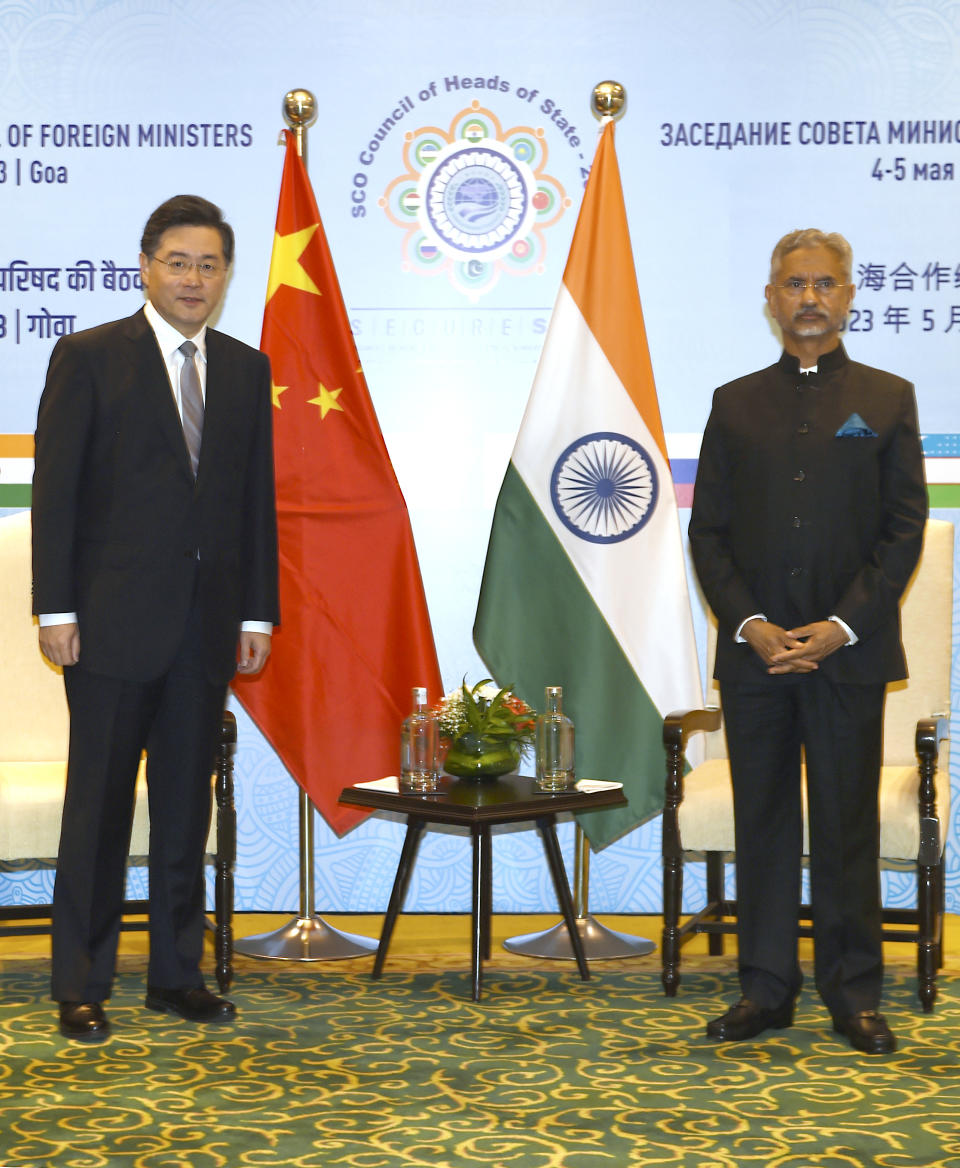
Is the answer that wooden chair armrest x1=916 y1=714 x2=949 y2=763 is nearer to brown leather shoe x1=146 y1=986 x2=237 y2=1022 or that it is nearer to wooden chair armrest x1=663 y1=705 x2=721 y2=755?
wooden chair armrest x1=663 y1=705 x2=721 y2=755

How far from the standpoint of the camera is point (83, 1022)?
11.6 feet

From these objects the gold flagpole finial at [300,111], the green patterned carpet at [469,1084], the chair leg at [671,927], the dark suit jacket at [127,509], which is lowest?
the green patterned carpet at [469,1084]

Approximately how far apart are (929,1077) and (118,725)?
2.07 meters

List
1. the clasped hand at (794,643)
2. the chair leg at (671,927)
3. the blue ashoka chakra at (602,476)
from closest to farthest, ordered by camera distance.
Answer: the clasped hand at (794,643) → the chair leg at (671,927) → the blue ashoka chakra at (602,476)

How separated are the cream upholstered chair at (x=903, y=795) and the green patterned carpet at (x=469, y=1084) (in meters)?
0.19

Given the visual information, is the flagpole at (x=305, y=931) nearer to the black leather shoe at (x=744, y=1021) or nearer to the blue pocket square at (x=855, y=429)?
the black leather shoe at (x=744, y=1021)

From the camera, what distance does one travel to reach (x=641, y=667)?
182 inches

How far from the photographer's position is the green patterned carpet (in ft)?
9.36

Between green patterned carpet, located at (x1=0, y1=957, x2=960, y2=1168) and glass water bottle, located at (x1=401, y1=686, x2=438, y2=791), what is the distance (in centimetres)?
60

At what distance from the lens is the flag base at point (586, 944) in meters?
4.54

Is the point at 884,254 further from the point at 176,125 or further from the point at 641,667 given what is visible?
the point at 176,125

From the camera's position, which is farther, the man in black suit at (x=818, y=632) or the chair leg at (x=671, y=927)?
the chair leg at (x=671, y=927)

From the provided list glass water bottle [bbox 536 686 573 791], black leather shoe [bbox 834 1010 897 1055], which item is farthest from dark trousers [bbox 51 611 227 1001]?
black leather shoe [bbox 834 1010 897 1055]

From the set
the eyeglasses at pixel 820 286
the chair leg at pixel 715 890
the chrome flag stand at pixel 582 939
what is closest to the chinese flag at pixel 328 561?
the chrome flag stand at pixel 582 939
